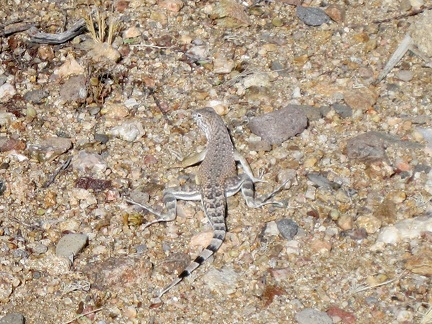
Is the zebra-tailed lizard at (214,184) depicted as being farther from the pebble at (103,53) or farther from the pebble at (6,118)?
the pebble at (6,118)

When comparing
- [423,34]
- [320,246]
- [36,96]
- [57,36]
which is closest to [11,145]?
[36,96]

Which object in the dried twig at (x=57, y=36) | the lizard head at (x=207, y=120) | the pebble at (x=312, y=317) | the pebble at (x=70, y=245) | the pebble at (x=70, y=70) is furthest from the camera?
the dried twig at (x=57, y=36)

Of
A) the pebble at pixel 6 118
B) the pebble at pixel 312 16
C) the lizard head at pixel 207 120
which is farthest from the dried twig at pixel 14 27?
the pebble at pixel 312 16

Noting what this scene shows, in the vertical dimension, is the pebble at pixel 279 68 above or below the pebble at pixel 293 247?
above

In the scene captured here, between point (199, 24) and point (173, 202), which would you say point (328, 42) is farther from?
point (173, 202)

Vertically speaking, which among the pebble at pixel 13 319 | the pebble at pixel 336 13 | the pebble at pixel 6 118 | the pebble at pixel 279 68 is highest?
the pebble at pixel 336 13

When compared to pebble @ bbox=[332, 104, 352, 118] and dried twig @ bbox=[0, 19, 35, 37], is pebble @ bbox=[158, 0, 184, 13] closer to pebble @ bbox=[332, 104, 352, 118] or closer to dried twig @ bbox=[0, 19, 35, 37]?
dried twig @ bbox=[0, 19, 35, 37]

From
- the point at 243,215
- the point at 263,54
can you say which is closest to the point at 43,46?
the point at 263,54
